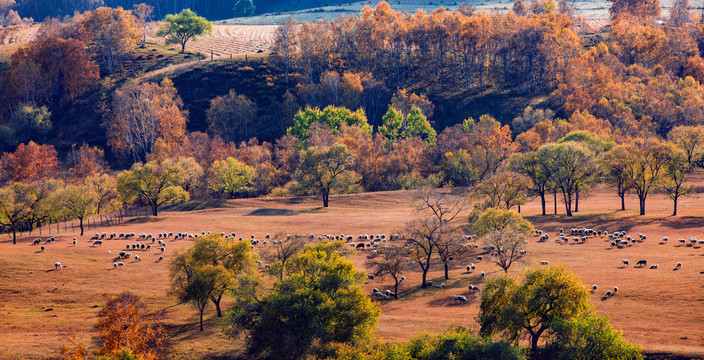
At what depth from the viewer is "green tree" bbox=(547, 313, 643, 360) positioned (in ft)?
144

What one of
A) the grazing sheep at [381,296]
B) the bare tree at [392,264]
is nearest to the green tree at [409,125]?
the bare tree at [392,264]

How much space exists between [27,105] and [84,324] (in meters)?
143

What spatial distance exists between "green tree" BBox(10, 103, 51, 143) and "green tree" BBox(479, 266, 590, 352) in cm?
16440

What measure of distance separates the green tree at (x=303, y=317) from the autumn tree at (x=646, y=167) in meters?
64.3

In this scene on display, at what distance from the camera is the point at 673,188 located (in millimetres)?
99312

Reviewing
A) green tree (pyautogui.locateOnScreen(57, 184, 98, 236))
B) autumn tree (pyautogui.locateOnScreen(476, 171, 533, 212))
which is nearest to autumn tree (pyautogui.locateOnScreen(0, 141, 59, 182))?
green tree (pyautogui.locateOnScreen(57, 184, 98, 236))

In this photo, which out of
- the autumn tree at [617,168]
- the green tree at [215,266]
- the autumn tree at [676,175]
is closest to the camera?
the green tree at [215,266]

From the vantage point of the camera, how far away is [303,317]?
54.4 m

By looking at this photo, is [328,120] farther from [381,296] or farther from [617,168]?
[381,296]

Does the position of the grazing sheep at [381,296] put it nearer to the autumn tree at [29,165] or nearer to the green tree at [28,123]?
the autumn tree at [29,165]

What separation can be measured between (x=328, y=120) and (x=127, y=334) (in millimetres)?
115035

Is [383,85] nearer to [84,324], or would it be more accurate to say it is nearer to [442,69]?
[442,69]

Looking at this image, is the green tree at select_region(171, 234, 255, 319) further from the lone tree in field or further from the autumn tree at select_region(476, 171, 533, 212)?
the autumn tree at select_region(476, 171, 533, 212)

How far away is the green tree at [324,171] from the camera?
401 ft
